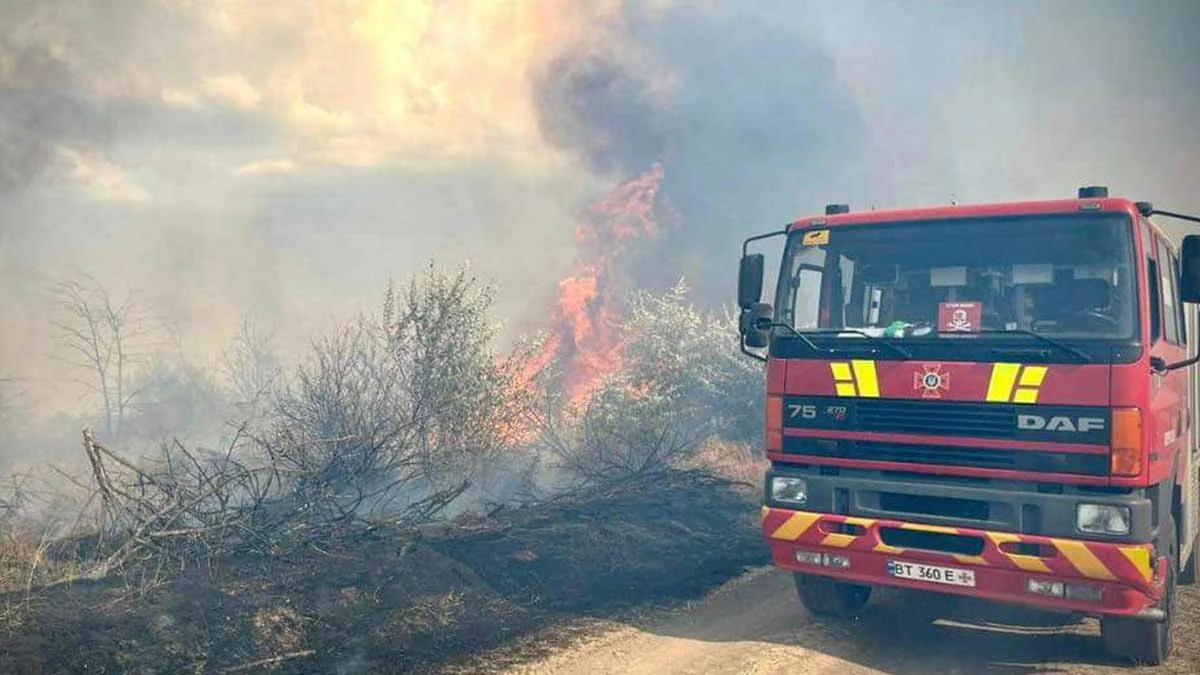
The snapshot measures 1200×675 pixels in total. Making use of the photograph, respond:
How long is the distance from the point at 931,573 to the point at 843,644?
1.16m

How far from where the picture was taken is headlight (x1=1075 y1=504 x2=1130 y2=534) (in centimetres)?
491

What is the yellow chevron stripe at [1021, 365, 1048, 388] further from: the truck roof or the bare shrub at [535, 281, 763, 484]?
the bare shrub at [535, 281, 763, 484]

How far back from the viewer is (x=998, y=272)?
5621 millimetres

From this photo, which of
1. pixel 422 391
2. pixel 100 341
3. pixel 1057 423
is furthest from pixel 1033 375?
pixel 100 341

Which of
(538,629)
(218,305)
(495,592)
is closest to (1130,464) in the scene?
(538,629)

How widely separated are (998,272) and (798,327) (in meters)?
1.43

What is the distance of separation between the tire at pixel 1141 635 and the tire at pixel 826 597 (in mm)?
1881

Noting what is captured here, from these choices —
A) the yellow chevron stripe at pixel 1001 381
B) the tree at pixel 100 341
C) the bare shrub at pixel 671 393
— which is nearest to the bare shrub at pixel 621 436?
the bare shrub at pixel 671 393

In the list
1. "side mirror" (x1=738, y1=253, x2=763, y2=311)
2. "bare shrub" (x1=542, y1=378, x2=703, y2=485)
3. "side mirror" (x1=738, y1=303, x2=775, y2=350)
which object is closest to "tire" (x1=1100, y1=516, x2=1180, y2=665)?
"side mirror" (x1=738, y1=303, x2=775, y2=350)

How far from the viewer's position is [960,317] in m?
5.54

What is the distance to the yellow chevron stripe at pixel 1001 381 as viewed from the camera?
17.0 feet

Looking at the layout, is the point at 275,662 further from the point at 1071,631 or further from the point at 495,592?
the point at 1071,631

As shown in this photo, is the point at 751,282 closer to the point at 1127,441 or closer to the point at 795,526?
the point at 795,526

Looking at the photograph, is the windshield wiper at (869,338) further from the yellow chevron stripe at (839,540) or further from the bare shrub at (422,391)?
the bare shrub at (422,391)
